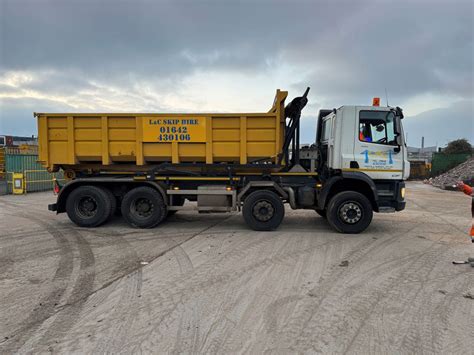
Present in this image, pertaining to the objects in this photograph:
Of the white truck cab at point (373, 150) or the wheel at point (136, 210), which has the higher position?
the white truck cab at point (373, 150)

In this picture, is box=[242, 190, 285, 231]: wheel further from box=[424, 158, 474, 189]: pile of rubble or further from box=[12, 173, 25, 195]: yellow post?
box=[424, 158, 474, 189]: pile of rubble

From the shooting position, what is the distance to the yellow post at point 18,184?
14.9 meters

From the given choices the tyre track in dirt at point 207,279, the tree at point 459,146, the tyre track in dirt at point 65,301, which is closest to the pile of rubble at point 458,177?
the tree at point 459,146

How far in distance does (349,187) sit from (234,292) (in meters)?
4.25

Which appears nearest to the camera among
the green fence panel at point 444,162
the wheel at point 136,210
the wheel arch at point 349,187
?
the wheel arch at point 349,187

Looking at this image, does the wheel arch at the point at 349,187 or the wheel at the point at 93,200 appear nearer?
the wheel arch at the point at 349,187

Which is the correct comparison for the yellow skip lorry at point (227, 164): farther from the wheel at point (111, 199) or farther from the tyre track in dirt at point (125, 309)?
the tyre track in dirt at point (125, 309)

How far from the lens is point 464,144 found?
35844mm

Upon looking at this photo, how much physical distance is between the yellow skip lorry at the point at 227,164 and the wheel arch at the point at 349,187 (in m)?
0.02

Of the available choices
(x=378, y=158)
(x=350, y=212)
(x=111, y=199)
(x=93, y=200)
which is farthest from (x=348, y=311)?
(x=93, y=200)

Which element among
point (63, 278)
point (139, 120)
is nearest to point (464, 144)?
point (139, 120)

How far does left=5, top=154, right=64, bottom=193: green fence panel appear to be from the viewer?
50.6 feet

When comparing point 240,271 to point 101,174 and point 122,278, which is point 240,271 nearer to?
point 122,278

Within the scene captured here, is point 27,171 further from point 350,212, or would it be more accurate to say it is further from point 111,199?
point 350,212
